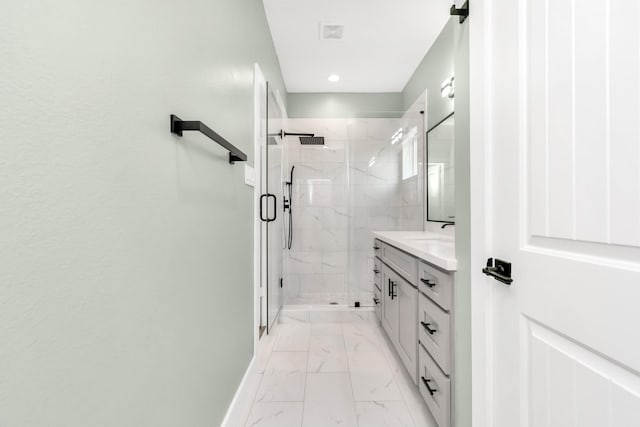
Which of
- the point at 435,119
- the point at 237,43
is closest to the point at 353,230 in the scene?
the point at 435,119

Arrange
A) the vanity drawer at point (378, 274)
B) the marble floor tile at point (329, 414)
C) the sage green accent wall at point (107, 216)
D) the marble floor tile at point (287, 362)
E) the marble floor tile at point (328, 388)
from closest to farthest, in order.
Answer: the sage green accent wall at point (107, 216) < the marble floor tile at point (329, 414) < the marble floor tile at point (328, 388) < the marble floor tile at point (287, 362) < the vanity drawer at point (378, 274)

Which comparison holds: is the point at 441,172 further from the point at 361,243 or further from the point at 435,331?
the point at 435,331

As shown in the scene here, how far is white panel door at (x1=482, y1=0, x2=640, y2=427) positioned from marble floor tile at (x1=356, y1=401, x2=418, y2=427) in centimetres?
76

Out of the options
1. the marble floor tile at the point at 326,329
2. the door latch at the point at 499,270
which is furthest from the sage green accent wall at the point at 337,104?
the door latch at the point at 499,270

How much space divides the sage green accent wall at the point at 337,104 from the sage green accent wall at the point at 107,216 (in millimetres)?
2858

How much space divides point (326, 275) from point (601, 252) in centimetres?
334

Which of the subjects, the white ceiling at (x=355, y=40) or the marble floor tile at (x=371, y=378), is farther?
the white ceiling at (x=355, y=40)

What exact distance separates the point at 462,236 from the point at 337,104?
3.18 m

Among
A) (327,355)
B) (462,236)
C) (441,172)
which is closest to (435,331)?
(462,236)

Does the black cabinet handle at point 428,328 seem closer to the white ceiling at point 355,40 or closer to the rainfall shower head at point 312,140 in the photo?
the white ceiling at point 355,40

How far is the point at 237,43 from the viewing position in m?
1.73

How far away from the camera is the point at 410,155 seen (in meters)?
3.37

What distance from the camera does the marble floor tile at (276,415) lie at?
167cm

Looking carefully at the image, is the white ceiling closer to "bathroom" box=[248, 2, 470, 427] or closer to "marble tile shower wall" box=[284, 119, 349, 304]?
"bathroom" box=[248, 2, 470, 427]
